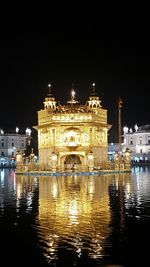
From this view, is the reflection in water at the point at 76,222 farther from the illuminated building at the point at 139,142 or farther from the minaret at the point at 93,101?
the illuminated building at the point at 139,142

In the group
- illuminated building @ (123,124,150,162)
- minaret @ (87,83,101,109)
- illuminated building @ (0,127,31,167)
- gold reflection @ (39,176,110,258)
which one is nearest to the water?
gold reflection @ (39,176,110,258)

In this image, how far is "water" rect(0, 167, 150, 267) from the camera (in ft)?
47.4

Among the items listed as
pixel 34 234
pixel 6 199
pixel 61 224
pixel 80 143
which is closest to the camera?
pixel 34 234

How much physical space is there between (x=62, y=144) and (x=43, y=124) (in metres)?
4.80

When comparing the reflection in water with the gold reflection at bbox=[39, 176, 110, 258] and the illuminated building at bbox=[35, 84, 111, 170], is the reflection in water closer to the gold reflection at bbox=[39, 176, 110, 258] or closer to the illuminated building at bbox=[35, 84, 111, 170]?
the gold reflection at bbox=[39, 176, 110, 258]

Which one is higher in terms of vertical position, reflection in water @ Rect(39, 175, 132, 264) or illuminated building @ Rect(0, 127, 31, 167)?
illuminated building @ Rect(0, 127, 31, 167)

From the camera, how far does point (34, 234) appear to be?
1791 centimetres

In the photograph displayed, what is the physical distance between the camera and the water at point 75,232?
14461 mm

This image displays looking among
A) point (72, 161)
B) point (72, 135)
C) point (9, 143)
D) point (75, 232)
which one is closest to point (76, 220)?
point (75, 232)

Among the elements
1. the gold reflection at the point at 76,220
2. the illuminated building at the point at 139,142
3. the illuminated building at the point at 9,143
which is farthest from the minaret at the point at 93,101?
the illuminated building at the point at 9,143

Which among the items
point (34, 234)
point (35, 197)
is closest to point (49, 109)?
point (35, 197)

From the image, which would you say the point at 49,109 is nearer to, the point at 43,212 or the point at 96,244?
the point at 43,212

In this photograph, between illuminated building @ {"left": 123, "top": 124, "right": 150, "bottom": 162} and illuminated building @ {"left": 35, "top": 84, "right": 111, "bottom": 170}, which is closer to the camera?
illuminated building @ {"left": 35, "top": 84, "right": 111, "bottom": 170}

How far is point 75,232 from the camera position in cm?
1814
